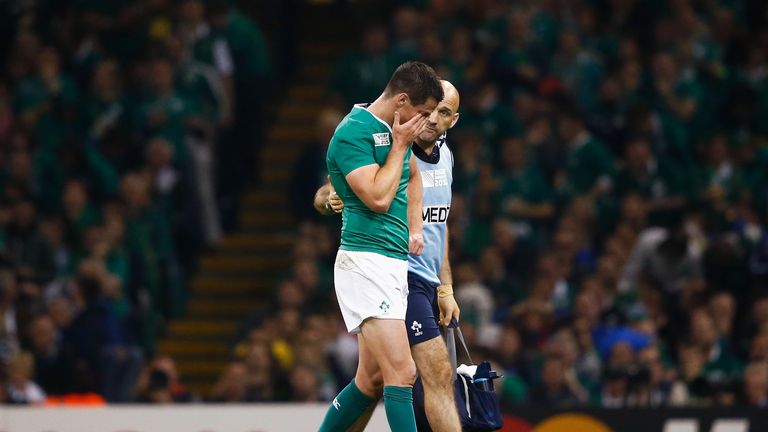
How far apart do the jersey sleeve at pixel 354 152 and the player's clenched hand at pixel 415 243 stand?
60 centimetres

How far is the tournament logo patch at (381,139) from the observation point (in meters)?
8.77

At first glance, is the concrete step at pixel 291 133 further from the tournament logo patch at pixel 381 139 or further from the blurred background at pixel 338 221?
the tournament logo patch at pixel 381 139

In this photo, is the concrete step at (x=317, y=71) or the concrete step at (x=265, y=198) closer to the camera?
the concrete step at (x=265, y=198)

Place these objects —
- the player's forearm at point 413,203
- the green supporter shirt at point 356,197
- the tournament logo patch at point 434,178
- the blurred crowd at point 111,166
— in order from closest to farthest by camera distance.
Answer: the green supporter shirt at point 356,197 → the player's forearm at point 413,203 → the tournament logo patch at point 434,178 → the blurred crowd at point 111,166

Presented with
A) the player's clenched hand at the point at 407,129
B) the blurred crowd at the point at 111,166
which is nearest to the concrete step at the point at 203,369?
the blurred crowd at the point at 111,166

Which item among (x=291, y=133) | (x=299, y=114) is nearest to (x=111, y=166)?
(x=291, y=133)

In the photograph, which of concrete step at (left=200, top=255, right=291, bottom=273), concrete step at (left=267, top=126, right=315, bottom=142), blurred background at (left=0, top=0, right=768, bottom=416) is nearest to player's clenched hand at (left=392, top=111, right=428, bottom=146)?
blurred background at (left=0, top=0, right=768, bottom=416)

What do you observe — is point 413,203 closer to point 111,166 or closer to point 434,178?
point 434,178

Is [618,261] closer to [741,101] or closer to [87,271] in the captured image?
[741,101]

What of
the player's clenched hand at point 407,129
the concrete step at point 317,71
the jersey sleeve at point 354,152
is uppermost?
the concrete step at point 317,71

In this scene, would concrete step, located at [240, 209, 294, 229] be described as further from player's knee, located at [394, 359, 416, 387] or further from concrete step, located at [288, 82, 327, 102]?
player's knee, located at [394, 359, 416, 387]

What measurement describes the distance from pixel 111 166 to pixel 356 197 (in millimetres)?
8327

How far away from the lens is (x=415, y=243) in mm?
9125

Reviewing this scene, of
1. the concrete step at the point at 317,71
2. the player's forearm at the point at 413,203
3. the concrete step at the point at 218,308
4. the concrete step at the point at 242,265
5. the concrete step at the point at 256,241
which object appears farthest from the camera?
the concrete step at the point at 317,71
